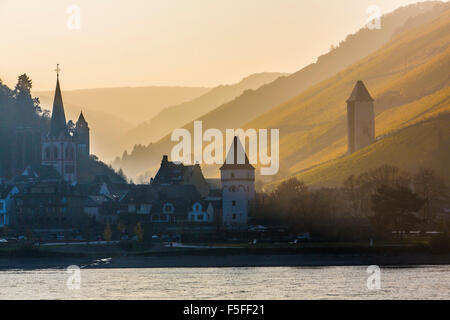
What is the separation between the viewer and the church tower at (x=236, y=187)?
454ft

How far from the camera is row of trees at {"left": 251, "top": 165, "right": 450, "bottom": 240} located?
118938mm

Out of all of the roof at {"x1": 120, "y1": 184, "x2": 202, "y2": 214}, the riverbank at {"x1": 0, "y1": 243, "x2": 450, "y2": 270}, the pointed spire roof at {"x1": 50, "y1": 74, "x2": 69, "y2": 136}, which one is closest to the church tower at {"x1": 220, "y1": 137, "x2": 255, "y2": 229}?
the roof at {"x1": 120, "y1": 184, "x2": 202, "y2": 214}

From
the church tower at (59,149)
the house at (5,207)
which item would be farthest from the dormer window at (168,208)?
the church tower at (59,149)

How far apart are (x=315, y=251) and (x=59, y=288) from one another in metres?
34.8

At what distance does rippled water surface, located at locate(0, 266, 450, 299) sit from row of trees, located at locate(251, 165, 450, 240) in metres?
20.5

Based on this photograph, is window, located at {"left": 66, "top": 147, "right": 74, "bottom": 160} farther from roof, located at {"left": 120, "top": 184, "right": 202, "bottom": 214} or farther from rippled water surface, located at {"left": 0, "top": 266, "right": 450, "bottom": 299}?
rippled water surface, located at {"left": 0, "top": 266, "right": 450, "bottom": 299}

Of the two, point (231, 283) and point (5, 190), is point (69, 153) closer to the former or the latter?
point (5, 190)

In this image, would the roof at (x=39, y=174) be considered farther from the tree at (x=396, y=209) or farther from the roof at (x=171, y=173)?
the tree at (x=396, y=209)

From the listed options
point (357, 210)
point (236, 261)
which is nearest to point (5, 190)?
point (357, 210)

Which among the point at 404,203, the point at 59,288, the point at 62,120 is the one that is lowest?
the point at 59,288

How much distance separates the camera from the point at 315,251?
107750 millimetres

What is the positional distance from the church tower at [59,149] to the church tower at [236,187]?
5896 centimetres
